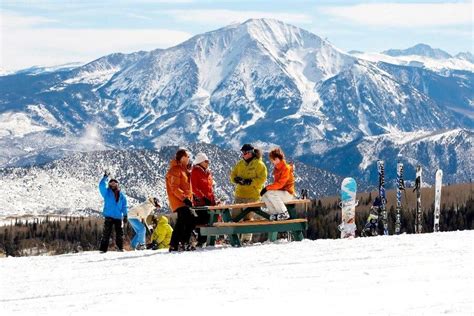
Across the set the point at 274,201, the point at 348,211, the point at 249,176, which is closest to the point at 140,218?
the point at 249,176

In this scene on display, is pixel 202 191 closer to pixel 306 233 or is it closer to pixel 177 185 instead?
pixel 177 185

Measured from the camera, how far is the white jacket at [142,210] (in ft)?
81.9

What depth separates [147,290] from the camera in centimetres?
1273

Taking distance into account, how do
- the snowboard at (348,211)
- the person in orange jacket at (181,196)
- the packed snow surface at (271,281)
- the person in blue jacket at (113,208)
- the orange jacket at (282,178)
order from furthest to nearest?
the snowboard at (348,211) → the person in blue jacket at (113,208) → the orange jacket at (282,178) → the person in orange jacket at (181,196) → the packed snow surface at (271,281)

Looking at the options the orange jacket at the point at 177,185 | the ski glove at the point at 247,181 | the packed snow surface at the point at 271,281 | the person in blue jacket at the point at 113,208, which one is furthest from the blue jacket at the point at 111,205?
the packed snow surface at the point at 271,281

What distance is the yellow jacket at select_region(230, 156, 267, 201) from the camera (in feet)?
68.3

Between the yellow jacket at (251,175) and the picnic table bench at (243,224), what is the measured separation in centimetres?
46

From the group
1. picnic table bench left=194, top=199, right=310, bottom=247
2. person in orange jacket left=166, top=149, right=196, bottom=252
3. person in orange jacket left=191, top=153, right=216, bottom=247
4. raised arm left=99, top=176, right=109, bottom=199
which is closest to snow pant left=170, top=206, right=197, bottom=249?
person in orange jacket left=166, top=149, right=196, bottom=252

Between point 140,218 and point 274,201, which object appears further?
point 140,218

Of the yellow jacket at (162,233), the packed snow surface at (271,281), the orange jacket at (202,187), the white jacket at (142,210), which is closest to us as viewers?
the packed snow surface at (271,281)

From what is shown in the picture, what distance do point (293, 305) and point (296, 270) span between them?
3.03 metres

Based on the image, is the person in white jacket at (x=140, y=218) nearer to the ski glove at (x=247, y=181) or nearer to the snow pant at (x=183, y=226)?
the ski glove at (x=247, y=181)

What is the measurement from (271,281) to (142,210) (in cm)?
1297

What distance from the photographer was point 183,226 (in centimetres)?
1966
